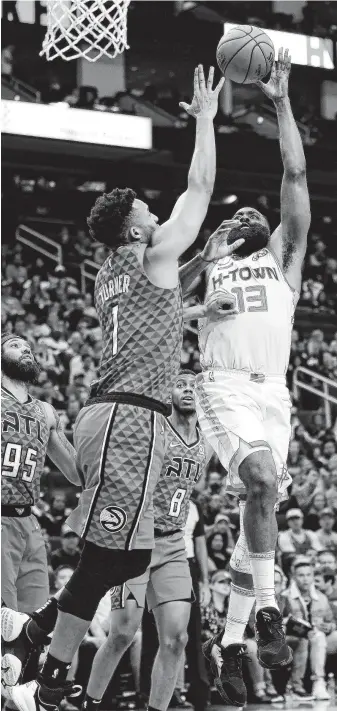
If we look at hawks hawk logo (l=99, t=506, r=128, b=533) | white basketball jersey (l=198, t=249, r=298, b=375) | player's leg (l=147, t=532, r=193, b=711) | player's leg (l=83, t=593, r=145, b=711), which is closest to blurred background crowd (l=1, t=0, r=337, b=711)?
player's leg (l=147, t=532, r=193, b=711)

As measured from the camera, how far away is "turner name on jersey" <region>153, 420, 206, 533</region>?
707 centimetres

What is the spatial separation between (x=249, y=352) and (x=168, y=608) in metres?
2.17

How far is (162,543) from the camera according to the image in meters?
7.00

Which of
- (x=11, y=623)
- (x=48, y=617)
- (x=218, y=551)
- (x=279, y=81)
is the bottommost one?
(x=218, y=551)

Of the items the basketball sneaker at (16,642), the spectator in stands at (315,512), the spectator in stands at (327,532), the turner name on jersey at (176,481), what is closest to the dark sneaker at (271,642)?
the basketball sneaker at (16,642)

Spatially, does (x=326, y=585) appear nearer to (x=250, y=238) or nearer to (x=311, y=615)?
(x=311, y=615)

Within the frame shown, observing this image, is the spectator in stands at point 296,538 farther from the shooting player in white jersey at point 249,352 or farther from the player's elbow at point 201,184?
the player's elbow at point 201,184

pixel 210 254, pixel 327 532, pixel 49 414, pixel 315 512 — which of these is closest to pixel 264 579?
pixel 210 254

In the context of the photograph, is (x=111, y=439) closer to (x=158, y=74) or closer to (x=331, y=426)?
(x=331, y=426)

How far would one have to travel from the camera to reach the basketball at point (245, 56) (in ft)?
18.1

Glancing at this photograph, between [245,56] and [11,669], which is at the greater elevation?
[245,56]

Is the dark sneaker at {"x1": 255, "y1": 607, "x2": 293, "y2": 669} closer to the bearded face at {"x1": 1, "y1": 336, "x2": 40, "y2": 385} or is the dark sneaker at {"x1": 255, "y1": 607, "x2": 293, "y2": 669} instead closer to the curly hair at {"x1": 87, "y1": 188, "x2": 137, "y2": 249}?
the curly hair at {"x1": 87, "y1": 188, "x2": 137, "y2": 249}

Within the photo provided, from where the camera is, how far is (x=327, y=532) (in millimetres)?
12586

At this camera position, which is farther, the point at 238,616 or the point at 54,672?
the point at 238,616
